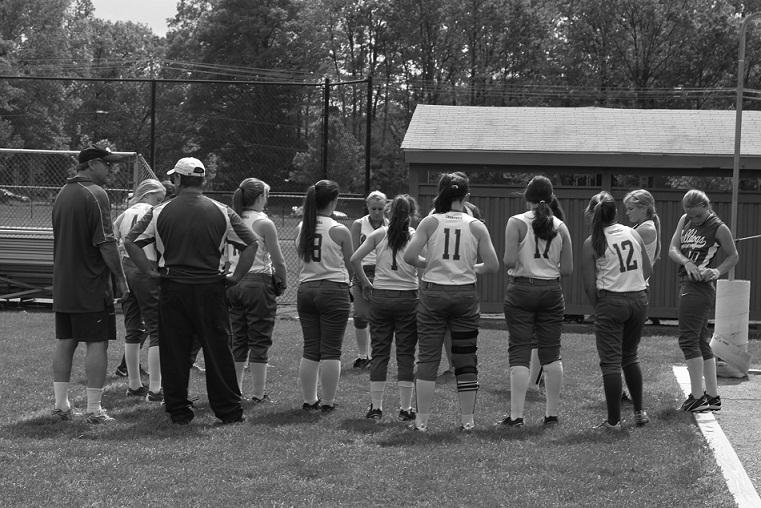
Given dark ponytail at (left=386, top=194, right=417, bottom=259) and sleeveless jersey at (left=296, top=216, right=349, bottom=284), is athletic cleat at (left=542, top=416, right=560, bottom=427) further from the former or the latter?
sleeveless jersey at (left=296, top=216, right=349, bottom=284)

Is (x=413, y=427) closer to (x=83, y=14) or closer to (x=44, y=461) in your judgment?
(x=44, y=461)

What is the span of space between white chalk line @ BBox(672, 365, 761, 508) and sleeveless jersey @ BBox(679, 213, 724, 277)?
3.91 feet

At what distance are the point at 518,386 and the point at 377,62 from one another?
164ft

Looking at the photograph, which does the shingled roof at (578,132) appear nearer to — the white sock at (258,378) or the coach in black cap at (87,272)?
the white sock at (258,378)

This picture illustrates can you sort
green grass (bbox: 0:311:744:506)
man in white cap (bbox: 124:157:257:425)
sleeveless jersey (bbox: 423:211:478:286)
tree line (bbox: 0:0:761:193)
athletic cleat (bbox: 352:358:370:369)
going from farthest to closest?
tree line (bbox: 0:0:761:193) → athletic cleat (bbox: 352:358:370:369) → sleeveless jersey (bbox: 423:211:478:286) → man in white cap (bbox: 124:157:257:425) → green grass (bbox: 0:311:744:506)

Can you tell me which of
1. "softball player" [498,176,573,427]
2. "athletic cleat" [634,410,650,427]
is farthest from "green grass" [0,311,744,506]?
"softball player" [498,176,573,427]

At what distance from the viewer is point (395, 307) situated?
7.19 m

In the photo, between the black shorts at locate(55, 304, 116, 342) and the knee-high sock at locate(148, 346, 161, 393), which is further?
the knee-high sock at locate(148, 346, 161, 393)

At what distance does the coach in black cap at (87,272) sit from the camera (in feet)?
22.1

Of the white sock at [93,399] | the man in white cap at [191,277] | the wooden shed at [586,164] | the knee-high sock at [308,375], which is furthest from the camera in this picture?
the wooden shed at [586,164]

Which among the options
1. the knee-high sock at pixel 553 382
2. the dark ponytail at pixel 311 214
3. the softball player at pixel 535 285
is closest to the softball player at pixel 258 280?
the dark ponytail at pixel 311 214

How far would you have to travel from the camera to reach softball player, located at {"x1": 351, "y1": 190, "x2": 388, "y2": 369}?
909 centimetres

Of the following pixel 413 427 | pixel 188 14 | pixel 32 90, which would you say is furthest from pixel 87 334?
pixel 188 14

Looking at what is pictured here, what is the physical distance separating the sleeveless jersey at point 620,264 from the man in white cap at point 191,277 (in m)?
2.49
